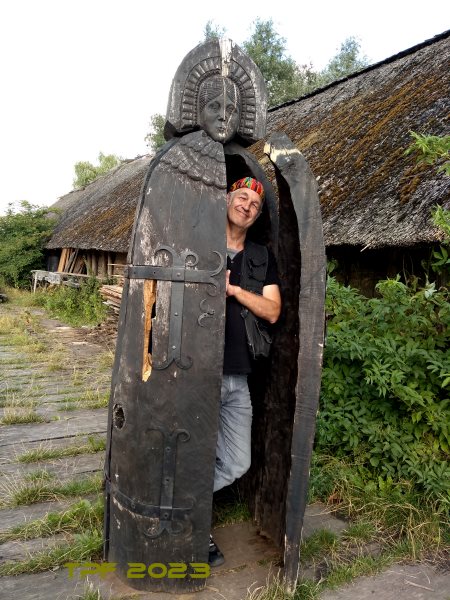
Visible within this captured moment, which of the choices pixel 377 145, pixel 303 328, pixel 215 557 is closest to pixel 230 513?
pixel 215 557

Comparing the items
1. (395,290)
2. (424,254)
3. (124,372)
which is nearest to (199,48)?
(124,372)

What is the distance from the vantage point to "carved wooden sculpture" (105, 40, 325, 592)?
2.17 meters

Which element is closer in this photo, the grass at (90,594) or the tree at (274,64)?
the grass at (90,594)

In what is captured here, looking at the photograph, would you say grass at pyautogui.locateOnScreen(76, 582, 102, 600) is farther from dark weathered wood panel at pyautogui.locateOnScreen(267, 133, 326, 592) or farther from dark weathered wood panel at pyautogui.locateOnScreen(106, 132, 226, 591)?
dark weathered wood panel at pyautogui.locateOnScreen(267, 133, 326, 592)

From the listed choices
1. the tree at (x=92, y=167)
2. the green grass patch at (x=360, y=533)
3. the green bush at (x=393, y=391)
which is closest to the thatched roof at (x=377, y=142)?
the green bush at (x=393, y=391)

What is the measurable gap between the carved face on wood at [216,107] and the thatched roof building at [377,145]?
2.20 metres

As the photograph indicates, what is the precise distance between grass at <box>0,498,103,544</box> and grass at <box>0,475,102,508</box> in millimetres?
317

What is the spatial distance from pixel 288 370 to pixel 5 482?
2.17 metres

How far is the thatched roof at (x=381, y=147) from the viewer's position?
4398 mm

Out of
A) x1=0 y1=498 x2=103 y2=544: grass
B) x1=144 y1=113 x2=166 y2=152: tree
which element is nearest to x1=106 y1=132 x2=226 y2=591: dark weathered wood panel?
x1=0 y1=498 x2=103 y2=544: grass

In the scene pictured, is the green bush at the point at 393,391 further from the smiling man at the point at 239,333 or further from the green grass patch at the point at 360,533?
the smiling man at the point at 239,333

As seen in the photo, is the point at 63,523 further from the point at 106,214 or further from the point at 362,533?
the point at 106,214

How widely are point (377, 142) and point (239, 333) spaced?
4.53 meters

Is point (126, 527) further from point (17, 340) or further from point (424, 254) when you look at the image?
point (17, 340)
